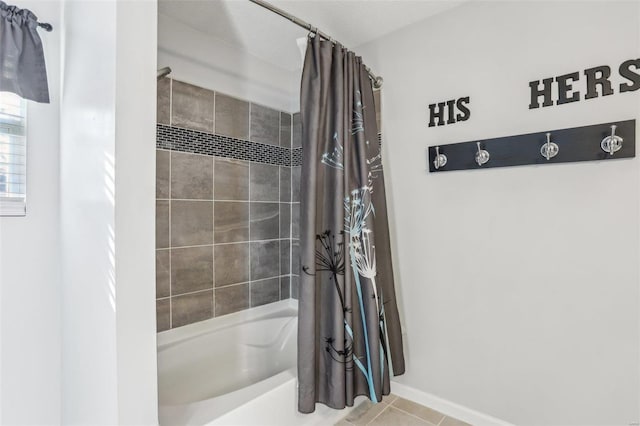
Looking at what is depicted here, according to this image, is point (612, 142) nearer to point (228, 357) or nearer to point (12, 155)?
point (228, 357)

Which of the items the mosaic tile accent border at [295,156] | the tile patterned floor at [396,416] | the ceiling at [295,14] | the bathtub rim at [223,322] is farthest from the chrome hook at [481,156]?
the bathtub rim at [223,322]

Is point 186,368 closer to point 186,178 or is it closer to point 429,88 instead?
point 186,178

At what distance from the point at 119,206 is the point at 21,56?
983 mm

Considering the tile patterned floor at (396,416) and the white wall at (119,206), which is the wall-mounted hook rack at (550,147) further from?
the white wall at (119,206)

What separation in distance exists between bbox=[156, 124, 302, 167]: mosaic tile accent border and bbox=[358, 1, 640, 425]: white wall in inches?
35.8

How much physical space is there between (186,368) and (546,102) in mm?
2461

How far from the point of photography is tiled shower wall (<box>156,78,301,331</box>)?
77.2 inches

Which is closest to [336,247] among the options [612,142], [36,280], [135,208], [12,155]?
[135,208]

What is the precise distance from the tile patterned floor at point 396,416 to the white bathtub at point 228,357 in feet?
1.61

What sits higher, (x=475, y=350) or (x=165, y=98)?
(x=165, y=98)

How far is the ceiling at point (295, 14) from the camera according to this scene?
182 cm

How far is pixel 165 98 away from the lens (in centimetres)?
193

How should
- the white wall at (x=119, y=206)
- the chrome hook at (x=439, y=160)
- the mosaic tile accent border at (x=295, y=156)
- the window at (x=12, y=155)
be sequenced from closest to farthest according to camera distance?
the white wall at (x=119, y=206)
the window at (x=12, y=155)
the chrome hook at (x=439, y=160)
the mosaic tile accent border at (x=295, y=156)

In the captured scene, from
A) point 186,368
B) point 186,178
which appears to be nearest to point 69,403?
point 186,368
